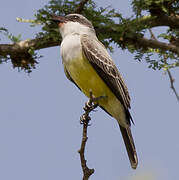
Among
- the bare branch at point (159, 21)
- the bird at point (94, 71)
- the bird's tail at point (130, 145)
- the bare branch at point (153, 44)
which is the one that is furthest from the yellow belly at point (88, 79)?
the bare branch at point (159, 21)

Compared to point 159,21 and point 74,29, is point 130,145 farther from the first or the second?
point 74,29

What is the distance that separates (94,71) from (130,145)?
0.88 m

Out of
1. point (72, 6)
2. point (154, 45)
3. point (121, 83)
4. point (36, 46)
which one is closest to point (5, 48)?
point (36, 46)

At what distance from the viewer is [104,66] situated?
4.19m

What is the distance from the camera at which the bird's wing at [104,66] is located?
13.5ft

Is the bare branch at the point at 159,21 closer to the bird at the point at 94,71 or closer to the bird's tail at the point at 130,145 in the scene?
the bird at the point at 94,71

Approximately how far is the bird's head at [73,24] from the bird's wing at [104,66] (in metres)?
0.12

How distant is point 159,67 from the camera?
3742 millimetres

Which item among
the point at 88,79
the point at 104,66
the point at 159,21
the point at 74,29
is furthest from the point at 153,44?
the point at 74,29

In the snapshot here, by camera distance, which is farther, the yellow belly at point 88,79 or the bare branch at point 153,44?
the yellow belly at point 88,79

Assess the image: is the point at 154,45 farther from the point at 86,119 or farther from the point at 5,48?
the point at 5,48

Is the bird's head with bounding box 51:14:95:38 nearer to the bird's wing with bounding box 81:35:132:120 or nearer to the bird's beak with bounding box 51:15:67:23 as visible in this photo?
the bird's beak with bounding box 51:15:67:23

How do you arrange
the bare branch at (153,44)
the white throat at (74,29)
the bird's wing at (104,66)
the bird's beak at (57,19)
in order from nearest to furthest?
the bare branch at (153,44) < the bird's beak at (57,19) < the bird's wing at (104,66) < the white throat at (74,29)

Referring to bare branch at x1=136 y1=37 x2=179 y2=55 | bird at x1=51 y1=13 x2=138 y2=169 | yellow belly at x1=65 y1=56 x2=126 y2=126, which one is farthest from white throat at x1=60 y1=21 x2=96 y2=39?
bare branch at x1=136 y1=37 x2=179 y2=55
